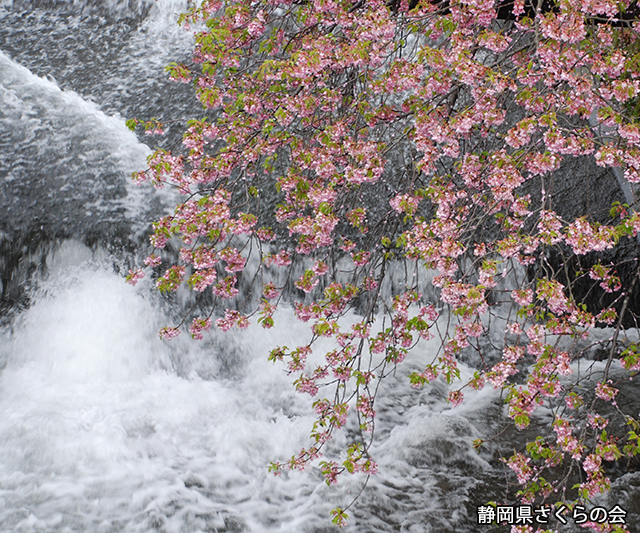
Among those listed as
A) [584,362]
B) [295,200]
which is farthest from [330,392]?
[584,362]

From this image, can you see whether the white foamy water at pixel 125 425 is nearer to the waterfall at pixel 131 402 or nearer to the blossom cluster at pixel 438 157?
the waterfall at pixel 131 402

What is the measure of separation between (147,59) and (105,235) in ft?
13.0

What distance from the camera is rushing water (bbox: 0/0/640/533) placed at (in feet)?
11.5

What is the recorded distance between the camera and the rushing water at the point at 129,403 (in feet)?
11.5

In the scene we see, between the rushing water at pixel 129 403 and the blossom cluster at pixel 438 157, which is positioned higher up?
the blossom cluster at pixel 438 157

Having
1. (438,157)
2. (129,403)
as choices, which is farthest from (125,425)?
(438,157)

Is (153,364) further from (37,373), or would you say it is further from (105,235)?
(105,235)

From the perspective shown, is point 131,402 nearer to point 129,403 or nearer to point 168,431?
point 129,403

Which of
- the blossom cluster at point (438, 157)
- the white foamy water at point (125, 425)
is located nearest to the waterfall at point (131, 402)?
the white foamy water at point (125, 425)

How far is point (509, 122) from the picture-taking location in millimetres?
5891

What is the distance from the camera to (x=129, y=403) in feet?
14.0

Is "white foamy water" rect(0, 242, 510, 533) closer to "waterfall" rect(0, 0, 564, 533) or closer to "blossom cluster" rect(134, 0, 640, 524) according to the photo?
"waterfall" rect(0, 0, 564, 533)

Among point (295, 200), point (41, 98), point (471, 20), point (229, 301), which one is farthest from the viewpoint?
point (41, 98)

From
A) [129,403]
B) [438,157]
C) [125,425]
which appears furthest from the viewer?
[129,403]
